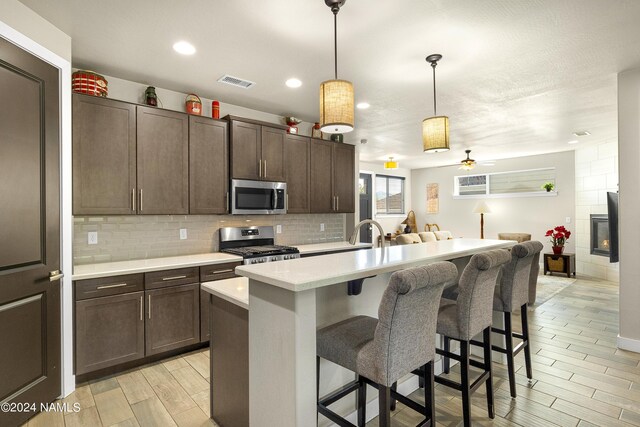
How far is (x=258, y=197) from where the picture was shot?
3.97 meters

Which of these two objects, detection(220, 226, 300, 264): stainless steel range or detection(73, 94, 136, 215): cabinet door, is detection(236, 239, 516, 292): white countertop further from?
detection(73, 94, 136, 215): cabinet door

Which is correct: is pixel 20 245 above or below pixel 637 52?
below

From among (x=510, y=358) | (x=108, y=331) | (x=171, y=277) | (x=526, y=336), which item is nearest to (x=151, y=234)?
(x=171, y=277)

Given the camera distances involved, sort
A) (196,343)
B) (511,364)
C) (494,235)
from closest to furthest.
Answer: (511,364) → (196,343) → (494,235)

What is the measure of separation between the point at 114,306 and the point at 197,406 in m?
1.09

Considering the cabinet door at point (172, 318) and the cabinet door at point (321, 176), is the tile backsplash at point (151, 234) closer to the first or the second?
the cabinet door at point (321, 176)

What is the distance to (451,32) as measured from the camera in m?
2.45

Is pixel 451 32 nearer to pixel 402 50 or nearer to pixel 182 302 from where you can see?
pixel 402 50

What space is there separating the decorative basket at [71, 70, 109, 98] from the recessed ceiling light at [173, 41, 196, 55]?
0.83 m

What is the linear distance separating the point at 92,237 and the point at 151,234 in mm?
515

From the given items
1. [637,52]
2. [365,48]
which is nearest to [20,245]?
[365,48]

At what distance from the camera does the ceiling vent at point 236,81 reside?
10.7 ft

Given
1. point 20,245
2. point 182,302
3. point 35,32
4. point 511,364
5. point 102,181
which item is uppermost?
point 35,32

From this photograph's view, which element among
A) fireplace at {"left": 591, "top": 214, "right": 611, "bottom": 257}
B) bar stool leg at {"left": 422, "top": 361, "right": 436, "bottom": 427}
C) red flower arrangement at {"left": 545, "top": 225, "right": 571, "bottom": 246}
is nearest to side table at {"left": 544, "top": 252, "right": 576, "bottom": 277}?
red flower arrangement at {"left": 545, "top": 225, "right": 571, "bottom": 246}
